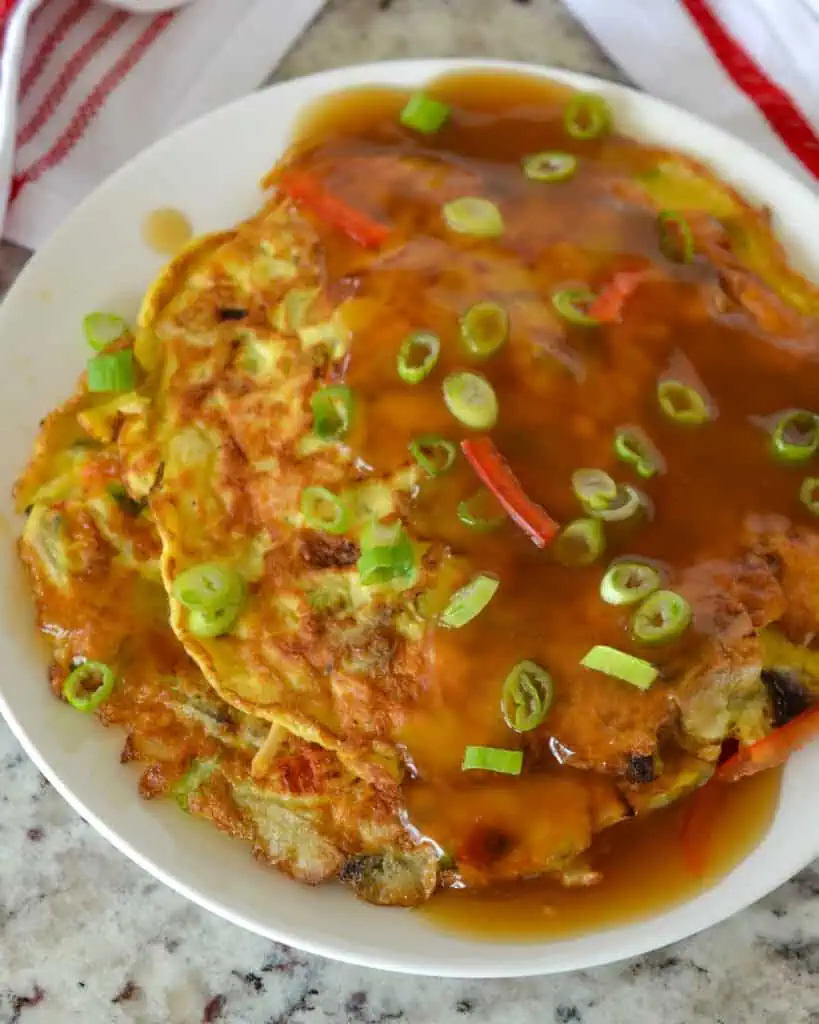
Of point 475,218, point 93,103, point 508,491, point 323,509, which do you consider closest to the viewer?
point 508,491

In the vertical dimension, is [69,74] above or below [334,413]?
above

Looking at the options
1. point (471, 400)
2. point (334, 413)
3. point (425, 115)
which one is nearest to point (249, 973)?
point (334, 413)

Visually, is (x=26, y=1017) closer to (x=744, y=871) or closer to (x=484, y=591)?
(x=484, y=591)

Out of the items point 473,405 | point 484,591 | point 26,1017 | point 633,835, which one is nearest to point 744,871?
point 633,835

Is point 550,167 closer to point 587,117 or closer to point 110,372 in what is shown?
point 587,117

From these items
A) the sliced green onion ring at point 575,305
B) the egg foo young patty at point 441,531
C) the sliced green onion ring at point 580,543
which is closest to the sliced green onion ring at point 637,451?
the egg foo young patty at point 441,531

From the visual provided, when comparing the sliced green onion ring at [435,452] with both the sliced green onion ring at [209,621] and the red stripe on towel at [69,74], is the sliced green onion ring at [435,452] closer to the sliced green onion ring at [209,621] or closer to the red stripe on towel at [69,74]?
the sliced green onion ring at [209,621]

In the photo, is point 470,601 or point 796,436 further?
point 796,436

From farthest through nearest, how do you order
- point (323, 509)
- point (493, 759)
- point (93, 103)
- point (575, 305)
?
point (93, 103)
point (575, 305)
point (323, 509)
point (493, 759)
